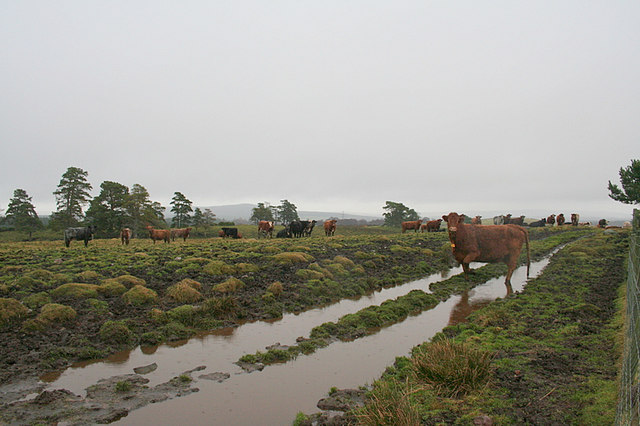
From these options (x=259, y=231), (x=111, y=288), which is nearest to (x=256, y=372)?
(x=111, y=288)

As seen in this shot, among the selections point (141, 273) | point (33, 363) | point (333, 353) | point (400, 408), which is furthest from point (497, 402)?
point (141, 273)

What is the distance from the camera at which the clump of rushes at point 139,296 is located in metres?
12.7

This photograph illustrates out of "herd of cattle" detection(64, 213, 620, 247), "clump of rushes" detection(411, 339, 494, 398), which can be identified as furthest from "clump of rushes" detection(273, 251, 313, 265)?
"clump of rushes" detection(411, 339, 494, 398)

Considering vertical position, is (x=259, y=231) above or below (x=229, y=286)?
above

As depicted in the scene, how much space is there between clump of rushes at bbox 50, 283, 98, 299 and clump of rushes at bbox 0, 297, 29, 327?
1630mm

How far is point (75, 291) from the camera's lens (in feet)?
41.8

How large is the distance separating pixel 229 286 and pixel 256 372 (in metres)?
7.22

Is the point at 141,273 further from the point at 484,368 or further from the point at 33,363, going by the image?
the point at 484,368

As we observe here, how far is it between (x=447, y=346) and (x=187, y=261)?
1550 cm

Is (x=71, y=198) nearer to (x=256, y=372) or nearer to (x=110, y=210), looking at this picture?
(x=110, y=210)

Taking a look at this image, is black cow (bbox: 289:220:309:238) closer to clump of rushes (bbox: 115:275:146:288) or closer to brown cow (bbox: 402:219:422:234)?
brown cow (bbox: 402:219:422:234)

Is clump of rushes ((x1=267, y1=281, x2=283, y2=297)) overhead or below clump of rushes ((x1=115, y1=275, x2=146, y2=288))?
below

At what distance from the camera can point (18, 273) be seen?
15875 mm

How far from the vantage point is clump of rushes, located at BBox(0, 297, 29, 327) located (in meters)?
10.1
